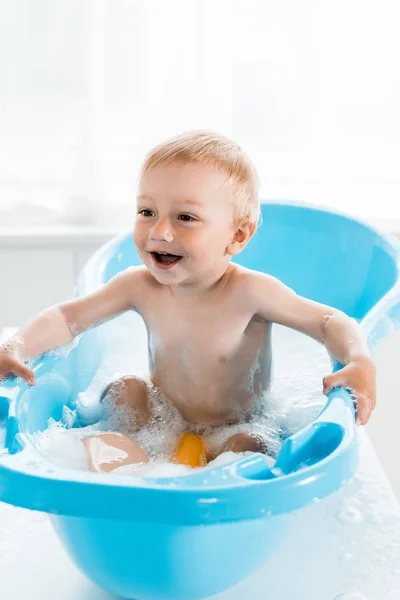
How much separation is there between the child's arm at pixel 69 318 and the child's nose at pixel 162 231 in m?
0.17

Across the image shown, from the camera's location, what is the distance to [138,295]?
1.17 m

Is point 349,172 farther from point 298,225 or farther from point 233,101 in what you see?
point 298,225

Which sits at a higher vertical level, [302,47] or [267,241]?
[302,47]

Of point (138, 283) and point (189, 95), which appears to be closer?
point (138, 283)

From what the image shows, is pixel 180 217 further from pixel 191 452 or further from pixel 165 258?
pixel 191 452

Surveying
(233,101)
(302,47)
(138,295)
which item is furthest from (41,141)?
(138,295)

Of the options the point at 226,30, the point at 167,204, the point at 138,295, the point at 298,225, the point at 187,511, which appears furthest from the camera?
the point at 226,30

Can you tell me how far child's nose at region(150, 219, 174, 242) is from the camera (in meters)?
1.00

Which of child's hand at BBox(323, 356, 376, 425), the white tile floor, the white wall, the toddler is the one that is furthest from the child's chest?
the white wall

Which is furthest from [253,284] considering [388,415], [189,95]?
[189,95]

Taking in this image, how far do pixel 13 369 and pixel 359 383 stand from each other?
382 millimetres

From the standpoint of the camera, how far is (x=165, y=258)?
104cm

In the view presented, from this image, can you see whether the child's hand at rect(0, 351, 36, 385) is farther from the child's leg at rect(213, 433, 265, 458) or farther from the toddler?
the child's leg at rect(213, 433, 265, 458)

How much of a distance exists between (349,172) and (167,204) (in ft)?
3.64
